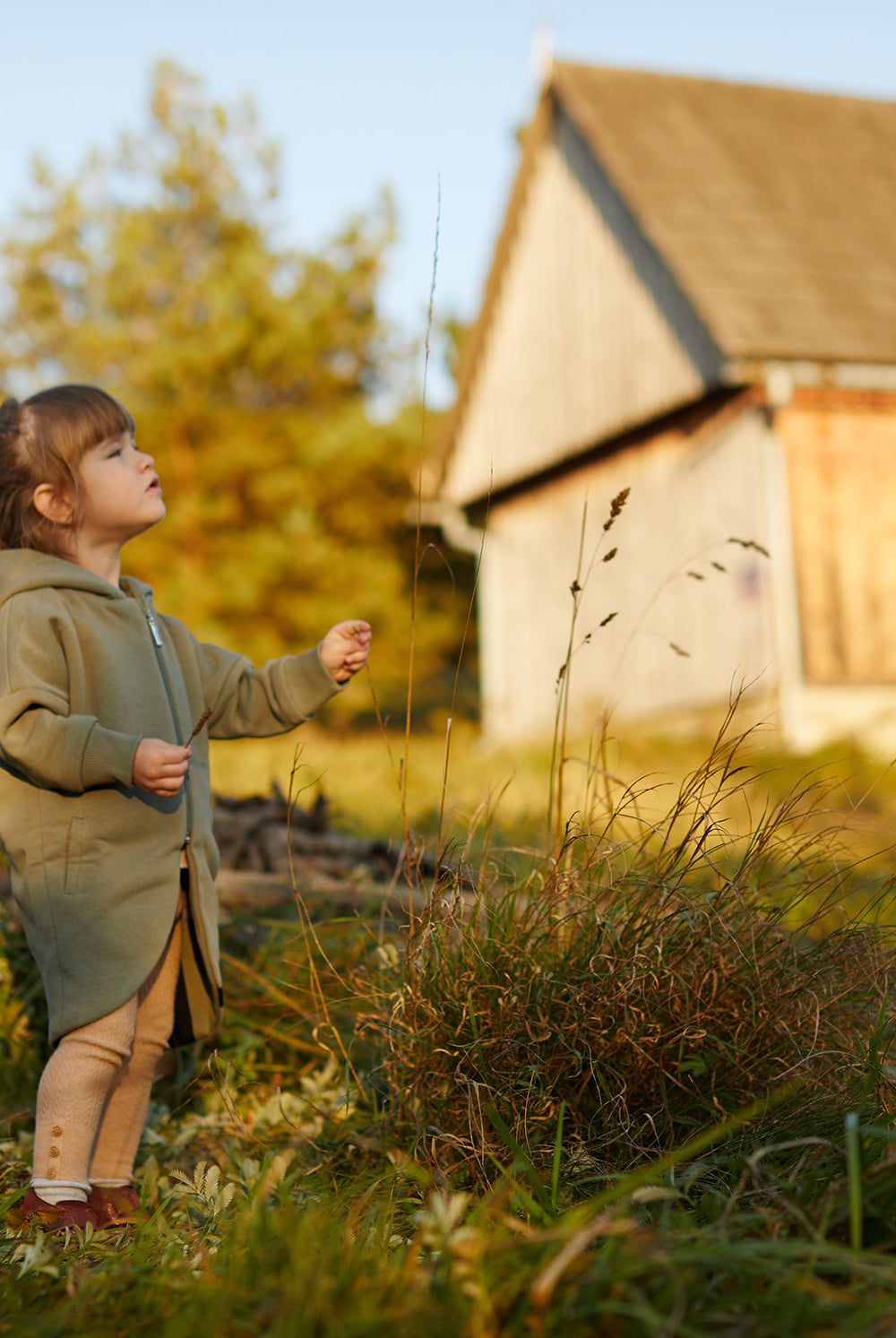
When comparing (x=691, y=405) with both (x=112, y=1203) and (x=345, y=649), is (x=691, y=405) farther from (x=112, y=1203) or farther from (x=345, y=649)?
(x=112, y=1203)

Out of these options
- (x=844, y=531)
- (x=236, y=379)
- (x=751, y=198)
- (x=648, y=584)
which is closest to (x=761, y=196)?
(x=751, y=198)

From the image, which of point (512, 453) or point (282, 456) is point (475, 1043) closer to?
point (512, 453)

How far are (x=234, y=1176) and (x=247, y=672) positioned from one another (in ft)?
3.48

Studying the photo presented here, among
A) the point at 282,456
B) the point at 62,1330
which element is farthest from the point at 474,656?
the point at 62,1330

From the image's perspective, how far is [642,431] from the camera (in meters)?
11.5

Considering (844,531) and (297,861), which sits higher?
(844,531)

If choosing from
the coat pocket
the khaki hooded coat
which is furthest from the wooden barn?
the coat pocket

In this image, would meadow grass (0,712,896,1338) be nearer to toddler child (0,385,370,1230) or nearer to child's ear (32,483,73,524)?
toddler child (0,385,370,1230)

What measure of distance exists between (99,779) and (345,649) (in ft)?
2.08

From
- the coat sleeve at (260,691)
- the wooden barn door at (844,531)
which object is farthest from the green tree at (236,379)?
the coat sleeve at (260,691)

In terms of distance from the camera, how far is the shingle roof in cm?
971

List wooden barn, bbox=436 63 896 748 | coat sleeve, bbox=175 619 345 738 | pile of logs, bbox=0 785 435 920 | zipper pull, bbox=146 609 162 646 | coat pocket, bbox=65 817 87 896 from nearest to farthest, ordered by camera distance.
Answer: coat pocket, bbox=65 817 87 896 → zipper pull, bbox=146 609 162 646 → coat sleeve, bbox=175 619 345 738 → pile of logs, bbox=0 785 435 920 → wooden barn, bbox=436 63 896 748

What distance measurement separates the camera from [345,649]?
262 cm

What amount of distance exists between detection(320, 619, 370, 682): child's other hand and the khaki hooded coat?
0.30 meters
